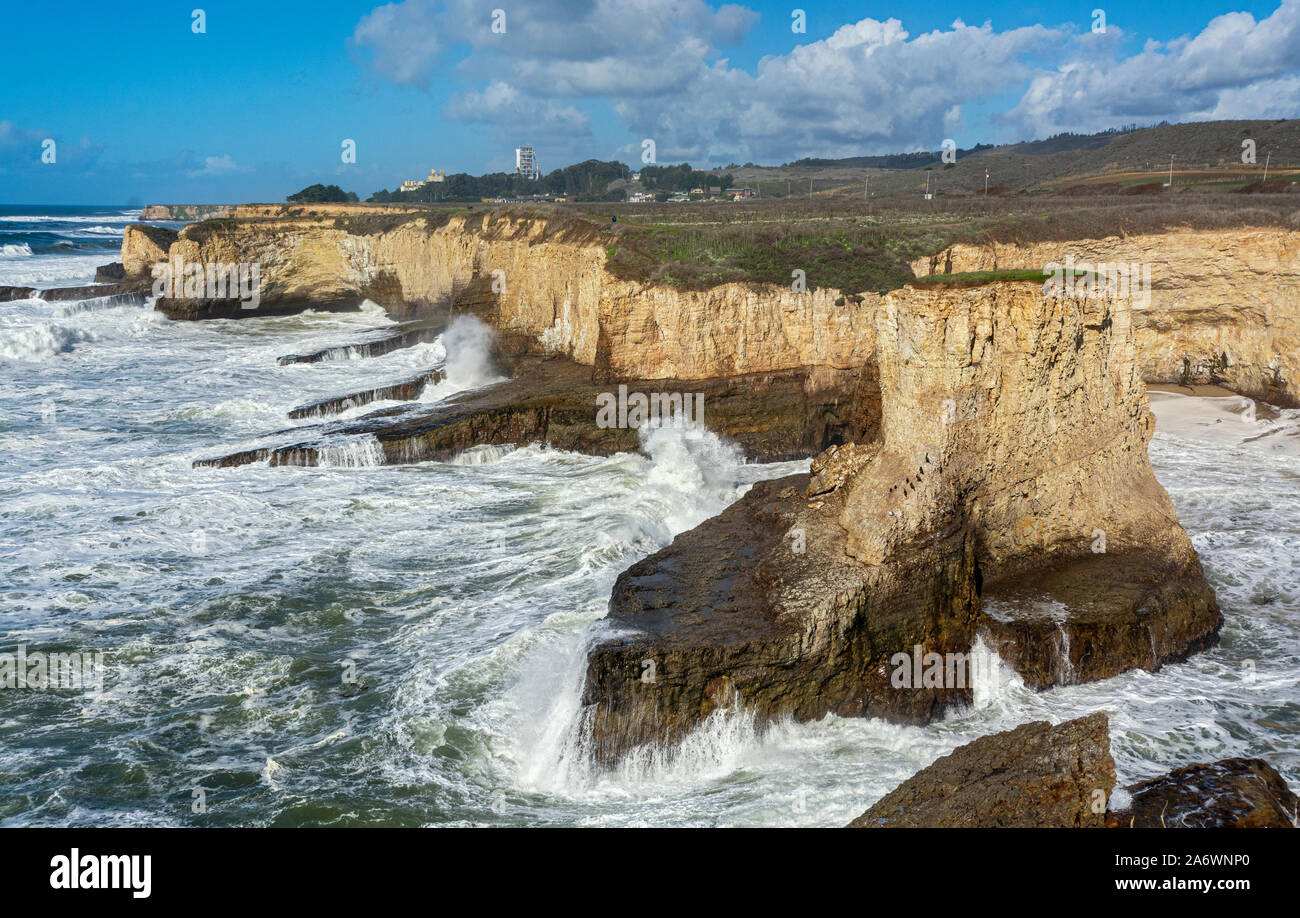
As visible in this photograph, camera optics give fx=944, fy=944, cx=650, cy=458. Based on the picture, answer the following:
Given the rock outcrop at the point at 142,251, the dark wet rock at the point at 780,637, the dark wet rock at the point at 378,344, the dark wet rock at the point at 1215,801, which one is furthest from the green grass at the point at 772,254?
the rock outcrop at the point at 142,251

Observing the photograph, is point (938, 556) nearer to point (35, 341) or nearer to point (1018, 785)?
point (1018, 785)

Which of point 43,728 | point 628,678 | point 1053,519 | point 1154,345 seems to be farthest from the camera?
point 1154,345

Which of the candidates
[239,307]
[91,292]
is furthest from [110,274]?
[239,307]

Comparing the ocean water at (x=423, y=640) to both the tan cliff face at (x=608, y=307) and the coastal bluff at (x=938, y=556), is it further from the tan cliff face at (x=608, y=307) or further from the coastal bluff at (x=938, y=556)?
the tan cliff face at (x=608, y=307)

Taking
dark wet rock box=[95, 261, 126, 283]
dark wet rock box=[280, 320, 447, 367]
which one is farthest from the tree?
dark wet rock box=[280, 320, 447, 367]

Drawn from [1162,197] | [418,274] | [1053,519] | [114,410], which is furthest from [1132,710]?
[418,274]

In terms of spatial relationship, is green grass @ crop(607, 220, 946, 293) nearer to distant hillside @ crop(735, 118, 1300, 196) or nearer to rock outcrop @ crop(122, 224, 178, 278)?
distant hillside @ crop(735, 118, 1300, 196)

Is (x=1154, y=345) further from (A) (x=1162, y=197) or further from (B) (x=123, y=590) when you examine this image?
(B) (x=123, y=590)

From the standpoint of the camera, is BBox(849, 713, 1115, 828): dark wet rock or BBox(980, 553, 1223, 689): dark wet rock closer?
BBox(849, 713, 1115, 828): dark wet rock
